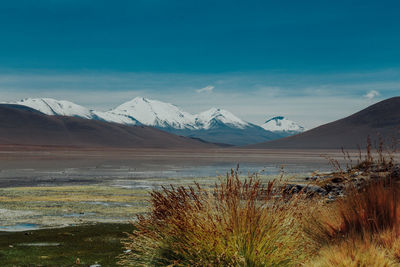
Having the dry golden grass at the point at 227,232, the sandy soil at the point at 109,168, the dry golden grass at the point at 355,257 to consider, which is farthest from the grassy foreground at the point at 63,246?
the sandy soil at the point at 109,168

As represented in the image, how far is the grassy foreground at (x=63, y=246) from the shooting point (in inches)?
400

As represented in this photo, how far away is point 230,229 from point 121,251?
18.9 ft

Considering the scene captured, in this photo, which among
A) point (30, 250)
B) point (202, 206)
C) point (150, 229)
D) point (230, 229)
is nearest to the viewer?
point (230, 229)

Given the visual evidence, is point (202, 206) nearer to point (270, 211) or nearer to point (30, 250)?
point (270, 211)

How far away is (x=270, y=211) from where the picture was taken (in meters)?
6.62

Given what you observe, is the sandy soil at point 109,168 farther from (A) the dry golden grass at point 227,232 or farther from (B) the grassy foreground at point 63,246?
(B) the grassy foreground at point 63,246

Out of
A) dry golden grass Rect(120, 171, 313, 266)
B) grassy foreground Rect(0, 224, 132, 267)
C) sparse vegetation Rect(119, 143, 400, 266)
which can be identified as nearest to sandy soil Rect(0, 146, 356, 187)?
sparse vegetation Rect(119, 143, 400, 266)

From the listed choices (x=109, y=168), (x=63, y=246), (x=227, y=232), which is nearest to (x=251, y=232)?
(x=227, y=232)

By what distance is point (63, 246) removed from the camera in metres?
11.8

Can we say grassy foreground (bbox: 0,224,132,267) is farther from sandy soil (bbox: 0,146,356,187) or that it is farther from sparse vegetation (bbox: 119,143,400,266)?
sandy soil (bbox: 0,146,356,187)

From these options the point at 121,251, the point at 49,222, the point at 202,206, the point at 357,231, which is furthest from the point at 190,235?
the point at 49,222

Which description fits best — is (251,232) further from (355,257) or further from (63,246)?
(63,246)

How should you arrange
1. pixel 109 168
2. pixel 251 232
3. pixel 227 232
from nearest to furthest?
pixel 251 232 → pixel 227 232 → pixel 109 168

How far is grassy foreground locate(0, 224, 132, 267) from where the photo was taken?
10.2 meters
